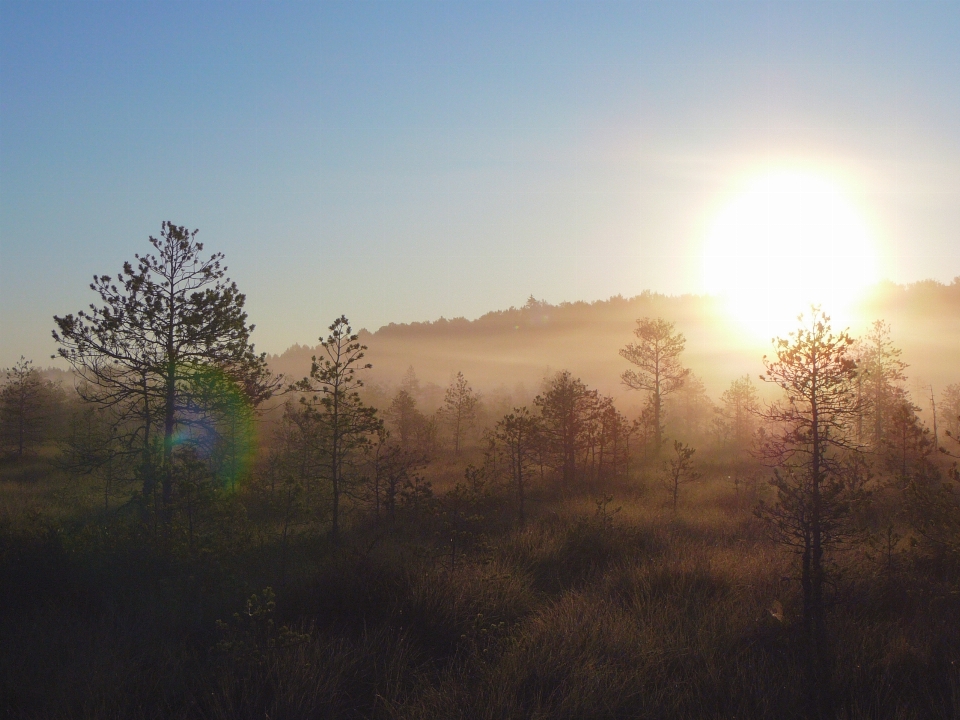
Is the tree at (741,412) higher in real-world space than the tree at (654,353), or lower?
lower

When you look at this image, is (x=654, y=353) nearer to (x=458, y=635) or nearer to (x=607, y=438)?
(x=607, y=438)

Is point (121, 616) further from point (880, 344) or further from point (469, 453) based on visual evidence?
point (880, 344)

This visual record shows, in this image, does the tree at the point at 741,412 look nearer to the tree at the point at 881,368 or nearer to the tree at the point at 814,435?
the tree at the point at 881,368

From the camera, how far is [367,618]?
24.3 feet

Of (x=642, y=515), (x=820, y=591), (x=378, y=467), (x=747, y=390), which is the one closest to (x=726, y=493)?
(x=642, y=515)

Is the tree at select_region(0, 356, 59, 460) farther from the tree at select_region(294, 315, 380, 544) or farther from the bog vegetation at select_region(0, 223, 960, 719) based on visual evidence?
the tree at select_region(294, 315, 380, 544)

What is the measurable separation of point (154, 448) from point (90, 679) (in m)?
11.3

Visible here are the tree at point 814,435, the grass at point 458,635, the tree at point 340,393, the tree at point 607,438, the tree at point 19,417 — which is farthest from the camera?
the tree at point 19,417

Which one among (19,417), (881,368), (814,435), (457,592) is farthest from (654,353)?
(19,417)

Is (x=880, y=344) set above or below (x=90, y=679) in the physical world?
above

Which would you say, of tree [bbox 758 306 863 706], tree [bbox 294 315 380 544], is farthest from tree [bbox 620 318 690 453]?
tree [bbox 758 306 863 706]

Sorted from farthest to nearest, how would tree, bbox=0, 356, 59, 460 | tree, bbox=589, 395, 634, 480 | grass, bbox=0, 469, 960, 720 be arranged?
tree, bbox=0, 356, 59, 460, tree, bbox=589, 395, 634, 480, grass, bbox=0, 469, 960, 720

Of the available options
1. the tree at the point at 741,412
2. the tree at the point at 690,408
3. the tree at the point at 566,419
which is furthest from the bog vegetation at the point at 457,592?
the tree at the point at 690,408

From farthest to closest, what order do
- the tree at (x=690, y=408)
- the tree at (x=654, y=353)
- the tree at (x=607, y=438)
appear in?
the tree at (x=690, y=408), the tree at (x=654, y=353), the tree at (x=607, y=438)
